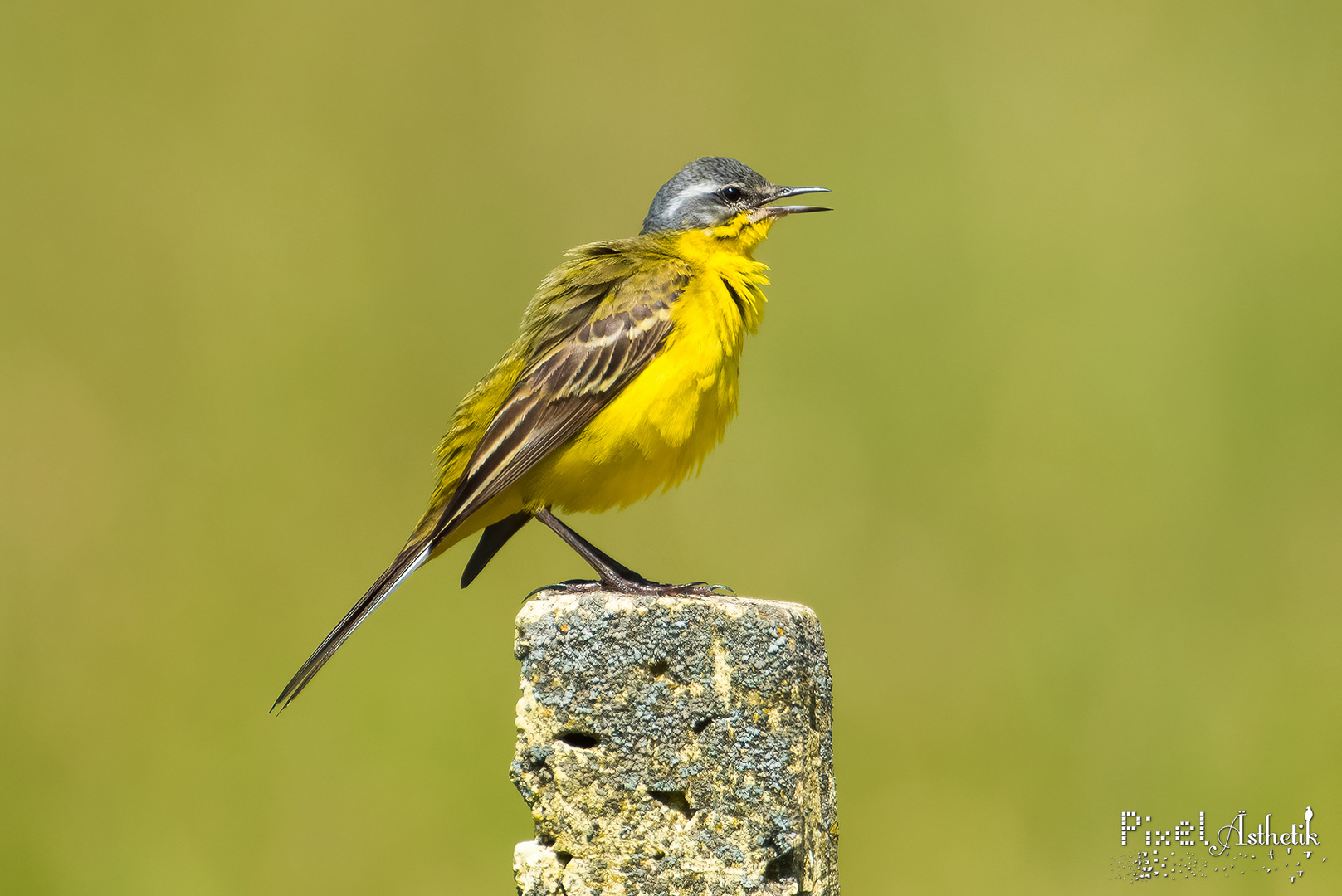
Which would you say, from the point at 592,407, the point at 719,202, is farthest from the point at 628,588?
the point at 719,202

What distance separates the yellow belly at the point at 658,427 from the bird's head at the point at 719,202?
83 centimetres

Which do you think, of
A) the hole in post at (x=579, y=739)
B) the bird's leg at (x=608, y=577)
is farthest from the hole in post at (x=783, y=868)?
the bird's leg at (x=608, y=577)

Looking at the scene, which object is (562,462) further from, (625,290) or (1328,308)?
(1328,308)

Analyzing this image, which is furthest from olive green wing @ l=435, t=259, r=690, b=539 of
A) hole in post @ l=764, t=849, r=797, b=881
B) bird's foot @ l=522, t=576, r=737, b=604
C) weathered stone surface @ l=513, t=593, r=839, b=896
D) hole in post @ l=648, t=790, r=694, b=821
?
hole in post @ l=764, t=849, r=797, b=881

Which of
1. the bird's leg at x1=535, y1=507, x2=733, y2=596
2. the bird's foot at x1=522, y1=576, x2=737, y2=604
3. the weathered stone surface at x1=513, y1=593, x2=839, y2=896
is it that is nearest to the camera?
the weathered stone surface at x1=513, y1=593, x2=839, y2=896

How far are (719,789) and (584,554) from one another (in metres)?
1.71

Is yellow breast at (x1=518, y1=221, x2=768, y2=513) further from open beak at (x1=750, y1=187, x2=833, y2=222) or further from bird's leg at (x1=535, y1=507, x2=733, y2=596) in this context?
open beak at (x1=750, y1=187, x2=833, y2=222)

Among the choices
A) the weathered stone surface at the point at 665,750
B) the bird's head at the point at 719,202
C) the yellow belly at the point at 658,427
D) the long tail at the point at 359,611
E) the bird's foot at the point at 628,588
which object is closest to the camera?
the weathered stone surface at the point at 665,750

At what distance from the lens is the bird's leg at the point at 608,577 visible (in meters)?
3.96

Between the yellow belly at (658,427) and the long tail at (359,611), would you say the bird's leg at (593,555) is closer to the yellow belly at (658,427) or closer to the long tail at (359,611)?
the yellow belly at (658,427)

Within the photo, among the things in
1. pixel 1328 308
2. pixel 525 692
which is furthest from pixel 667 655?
pixel 1328 308

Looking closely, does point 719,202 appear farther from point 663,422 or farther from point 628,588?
point 628,588

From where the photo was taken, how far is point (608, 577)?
4484mm

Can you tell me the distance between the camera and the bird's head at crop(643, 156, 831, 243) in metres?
6.05
